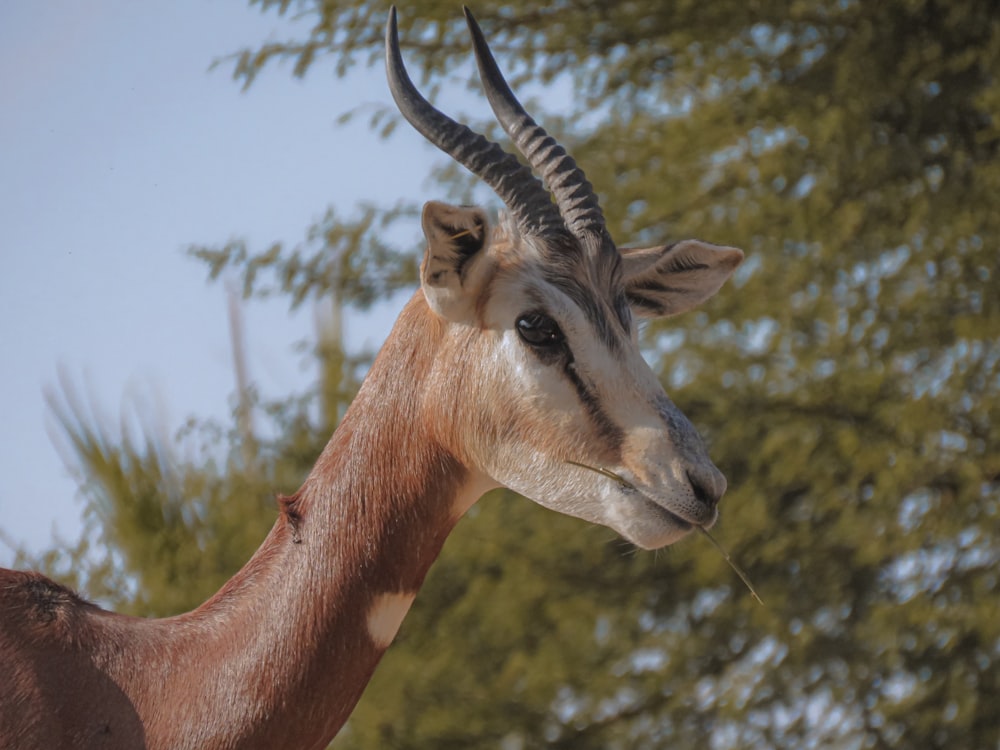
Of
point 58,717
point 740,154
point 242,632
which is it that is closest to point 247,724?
point 242,632

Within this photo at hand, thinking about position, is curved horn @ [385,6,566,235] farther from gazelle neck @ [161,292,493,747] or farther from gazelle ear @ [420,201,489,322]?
gazelle neck @ [161,292,493,747]

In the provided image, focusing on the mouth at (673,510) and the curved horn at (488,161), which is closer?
the mouth at (673,510)

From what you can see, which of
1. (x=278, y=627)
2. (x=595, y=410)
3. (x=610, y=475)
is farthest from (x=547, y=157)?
(x=278, y=627)

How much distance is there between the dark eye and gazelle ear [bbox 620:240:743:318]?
0.60 meters

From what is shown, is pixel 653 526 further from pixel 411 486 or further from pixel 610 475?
pixel 411 486

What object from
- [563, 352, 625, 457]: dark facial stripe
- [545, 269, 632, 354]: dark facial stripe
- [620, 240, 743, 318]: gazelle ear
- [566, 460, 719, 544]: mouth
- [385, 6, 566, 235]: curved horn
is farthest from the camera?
[620, 240, 743, 318]: gazelle ear

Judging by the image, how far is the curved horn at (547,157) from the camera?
3.83 metres

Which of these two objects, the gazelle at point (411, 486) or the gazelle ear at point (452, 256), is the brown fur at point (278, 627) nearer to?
the gazelle at point (411, 486)

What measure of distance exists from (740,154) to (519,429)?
21.4 feet

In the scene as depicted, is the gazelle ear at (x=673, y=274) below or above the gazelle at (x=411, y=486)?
below

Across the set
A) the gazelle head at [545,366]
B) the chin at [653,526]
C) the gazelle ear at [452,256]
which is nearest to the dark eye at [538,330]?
the gazelle head at [545,366]

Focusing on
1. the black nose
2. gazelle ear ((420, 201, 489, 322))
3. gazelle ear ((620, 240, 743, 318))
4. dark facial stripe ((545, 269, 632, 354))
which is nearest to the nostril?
the black nose

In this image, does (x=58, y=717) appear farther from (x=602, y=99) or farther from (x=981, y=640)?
(x=602, y=99)

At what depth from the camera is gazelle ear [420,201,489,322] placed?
346cm
